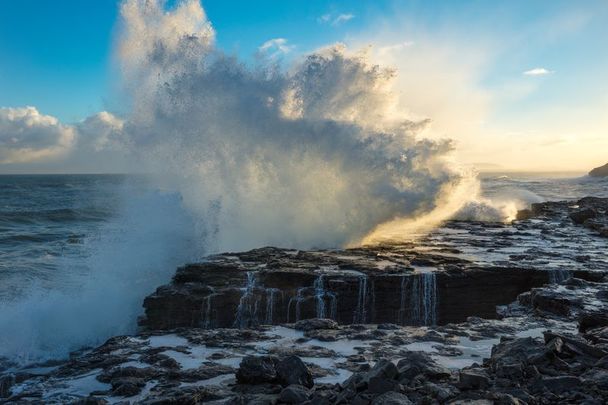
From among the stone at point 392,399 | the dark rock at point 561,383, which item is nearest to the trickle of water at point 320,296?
the stone at point 392,399

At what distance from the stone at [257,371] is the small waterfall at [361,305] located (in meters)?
5.73

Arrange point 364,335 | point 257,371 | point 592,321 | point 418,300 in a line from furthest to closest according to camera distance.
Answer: point 418,300 → point 364,335 → point 592,321 → point 257,371

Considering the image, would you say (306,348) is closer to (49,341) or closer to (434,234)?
(49,341)

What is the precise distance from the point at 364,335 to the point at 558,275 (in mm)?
6693

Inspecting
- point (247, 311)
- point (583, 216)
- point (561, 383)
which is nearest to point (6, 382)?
point (247, 311)

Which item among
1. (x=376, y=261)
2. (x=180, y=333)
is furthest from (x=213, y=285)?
(x=376, y=261)

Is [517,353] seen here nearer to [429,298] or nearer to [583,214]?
[429,298]

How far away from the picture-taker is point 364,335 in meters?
8.16

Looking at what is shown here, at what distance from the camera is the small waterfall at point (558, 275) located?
39.7 ft

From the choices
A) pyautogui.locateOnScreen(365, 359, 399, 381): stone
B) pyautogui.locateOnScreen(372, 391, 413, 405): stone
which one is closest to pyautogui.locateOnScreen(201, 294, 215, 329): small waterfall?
pyautogui.locateOnScreen(365, 359, 399, 381): stone

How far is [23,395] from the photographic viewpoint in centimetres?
645

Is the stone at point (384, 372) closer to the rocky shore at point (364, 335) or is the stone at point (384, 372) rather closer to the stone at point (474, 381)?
the rocky shore at point (364, 335)

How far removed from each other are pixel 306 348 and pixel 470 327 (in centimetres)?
303

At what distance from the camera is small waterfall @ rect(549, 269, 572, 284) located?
12109 mm
